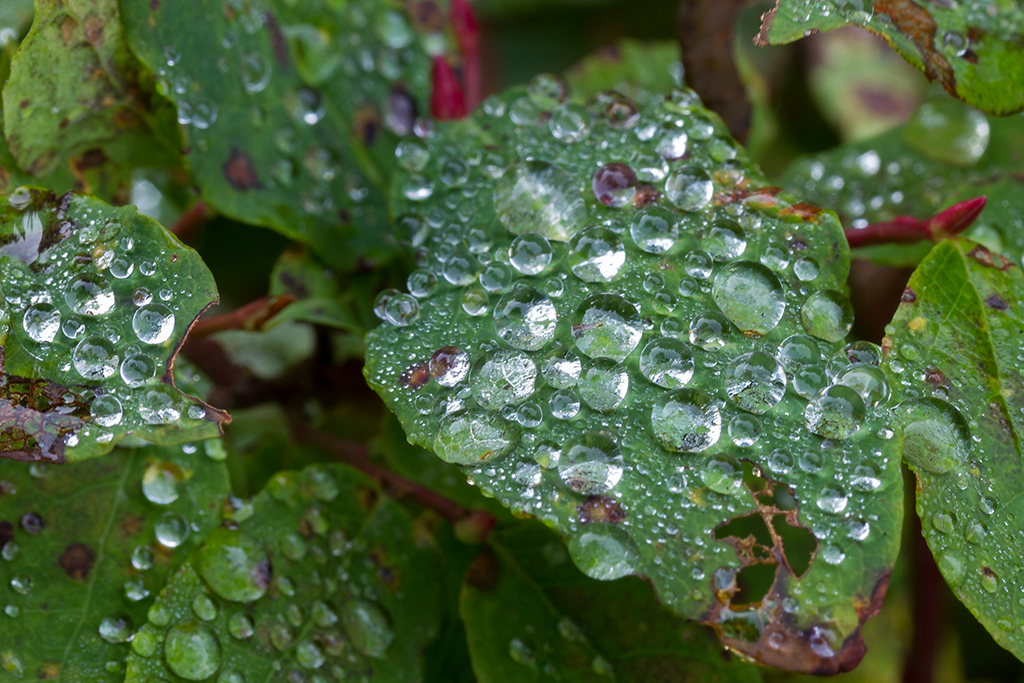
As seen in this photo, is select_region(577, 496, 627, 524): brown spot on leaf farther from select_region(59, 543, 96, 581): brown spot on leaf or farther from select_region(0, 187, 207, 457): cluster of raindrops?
select_region(59, 543, 96, 581): brown spot on leaf

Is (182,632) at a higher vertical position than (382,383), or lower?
lower

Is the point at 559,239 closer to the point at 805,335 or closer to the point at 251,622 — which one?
the point at 805,335

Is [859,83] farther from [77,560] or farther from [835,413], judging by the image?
[77,560]

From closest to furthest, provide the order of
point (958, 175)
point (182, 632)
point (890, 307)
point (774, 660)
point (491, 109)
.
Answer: point (774, 660) < point (182, 632) < point (491, 109) < point (958, 175) < point (890, 307)

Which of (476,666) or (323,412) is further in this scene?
(323,412)

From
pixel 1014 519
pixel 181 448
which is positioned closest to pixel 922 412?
pixel 1014 519

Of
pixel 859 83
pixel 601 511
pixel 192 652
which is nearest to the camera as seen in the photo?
pixel 601 511

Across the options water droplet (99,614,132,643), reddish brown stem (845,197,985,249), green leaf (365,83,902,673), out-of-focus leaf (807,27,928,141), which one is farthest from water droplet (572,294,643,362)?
out-of-focus leaf (807,27,928,141)

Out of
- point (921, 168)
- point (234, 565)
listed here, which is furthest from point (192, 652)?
point (921, 168)
